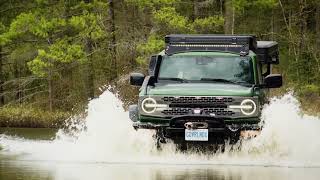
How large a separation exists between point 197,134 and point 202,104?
1.73 ft

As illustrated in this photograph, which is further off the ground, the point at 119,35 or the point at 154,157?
the point at 154,157

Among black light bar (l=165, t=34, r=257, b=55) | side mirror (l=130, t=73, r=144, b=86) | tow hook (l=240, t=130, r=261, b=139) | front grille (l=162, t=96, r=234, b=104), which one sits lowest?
tow hook (l=240, t=130, r=261, b=139)

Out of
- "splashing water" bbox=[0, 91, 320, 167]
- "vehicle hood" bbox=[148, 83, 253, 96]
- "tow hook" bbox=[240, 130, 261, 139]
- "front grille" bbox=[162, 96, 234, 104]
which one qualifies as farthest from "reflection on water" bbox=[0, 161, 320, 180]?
"vehicle hood" bbox=[148, 83, 253, 96]

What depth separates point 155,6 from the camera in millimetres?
33531

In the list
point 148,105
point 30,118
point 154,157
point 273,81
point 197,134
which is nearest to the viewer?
point 197,134

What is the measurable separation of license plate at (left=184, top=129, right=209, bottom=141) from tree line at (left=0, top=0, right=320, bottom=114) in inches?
665

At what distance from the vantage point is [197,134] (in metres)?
13.7

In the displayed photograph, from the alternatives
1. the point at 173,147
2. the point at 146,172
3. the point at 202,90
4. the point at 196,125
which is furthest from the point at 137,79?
the point at 146,172

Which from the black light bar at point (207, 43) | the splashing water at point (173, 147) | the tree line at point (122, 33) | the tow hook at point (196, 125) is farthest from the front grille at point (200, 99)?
the tree line at point (122, 33)

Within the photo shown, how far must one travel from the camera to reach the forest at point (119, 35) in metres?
31.7

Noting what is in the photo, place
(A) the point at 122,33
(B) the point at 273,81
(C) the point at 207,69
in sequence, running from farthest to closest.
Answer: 1. (A) the point at 122,33
2. (C) the point at 207,69
3. (B) the point at 273,81

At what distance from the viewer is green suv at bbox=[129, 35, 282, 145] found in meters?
13.8

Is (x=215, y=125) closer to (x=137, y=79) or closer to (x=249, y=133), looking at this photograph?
(x=249, y=133)

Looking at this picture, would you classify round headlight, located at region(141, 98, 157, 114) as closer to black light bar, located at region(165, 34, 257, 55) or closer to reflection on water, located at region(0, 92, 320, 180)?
reflection on water, located at region(0, 92, 320, 180)
